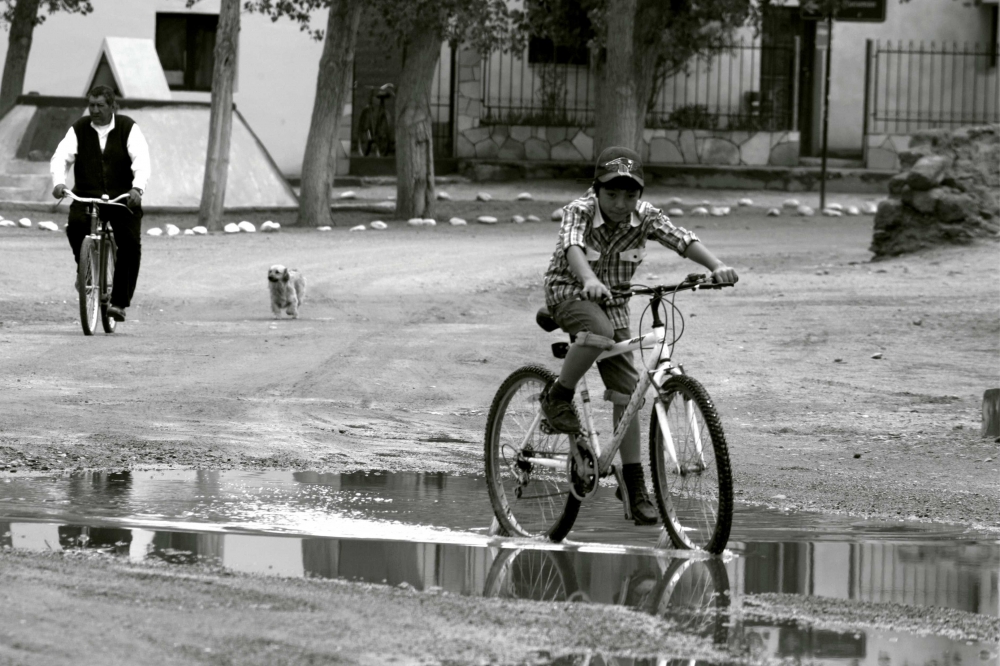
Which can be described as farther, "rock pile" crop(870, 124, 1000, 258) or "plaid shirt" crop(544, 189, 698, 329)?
"rock pile" crop(870, 124, 1000, 258)

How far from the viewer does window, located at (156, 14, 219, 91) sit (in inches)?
1287

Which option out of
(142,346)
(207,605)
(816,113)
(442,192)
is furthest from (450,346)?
(816,113)

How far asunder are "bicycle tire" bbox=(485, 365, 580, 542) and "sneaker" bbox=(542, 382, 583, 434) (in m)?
0.10

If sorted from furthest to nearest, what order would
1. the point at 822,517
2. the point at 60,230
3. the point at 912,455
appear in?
the point at 60,230 → the point at 912,455 → the point at 822,517

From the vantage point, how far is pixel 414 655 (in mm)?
4504

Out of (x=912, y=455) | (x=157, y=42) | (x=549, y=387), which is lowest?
(x=912, y=455)

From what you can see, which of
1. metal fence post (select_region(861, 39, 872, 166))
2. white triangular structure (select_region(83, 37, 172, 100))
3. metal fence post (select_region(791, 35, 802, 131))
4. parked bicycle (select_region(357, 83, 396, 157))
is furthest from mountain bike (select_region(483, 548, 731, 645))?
metal fence post (select_region(791, 35, 802, 131))

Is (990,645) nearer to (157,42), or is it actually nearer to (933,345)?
(933,345)

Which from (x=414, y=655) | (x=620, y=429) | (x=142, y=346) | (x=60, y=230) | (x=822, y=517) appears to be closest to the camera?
(x=414, y=655)

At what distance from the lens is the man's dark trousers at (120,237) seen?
13.1 m

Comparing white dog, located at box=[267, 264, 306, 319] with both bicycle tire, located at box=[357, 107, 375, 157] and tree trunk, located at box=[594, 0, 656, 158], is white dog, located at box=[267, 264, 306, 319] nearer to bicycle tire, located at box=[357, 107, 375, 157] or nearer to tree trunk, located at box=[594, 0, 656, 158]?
tree trunk, located at box=[594, 0, 656, 158]

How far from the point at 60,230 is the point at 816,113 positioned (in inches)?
671

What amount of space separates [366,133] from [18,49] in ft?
21.7

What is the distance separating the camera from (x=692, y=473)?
6141 mm
